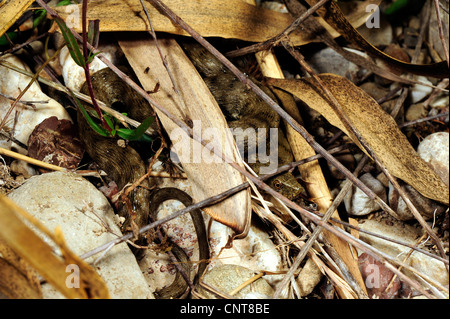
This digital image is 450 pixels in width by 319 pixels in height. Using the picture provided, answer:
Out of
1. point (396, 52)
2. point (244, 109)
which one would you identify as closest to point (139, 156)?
point (244, 109)

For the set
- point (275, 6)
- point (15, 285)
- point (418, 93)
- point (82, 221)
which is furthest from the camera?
point (275, 6)

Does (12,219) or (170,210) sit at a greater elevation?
(12,219)

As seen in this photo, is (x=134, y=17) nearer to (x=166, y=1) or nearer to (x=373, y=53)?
(x=166, y=1)

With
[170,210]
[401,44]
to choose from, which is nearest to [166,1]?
[170,210]

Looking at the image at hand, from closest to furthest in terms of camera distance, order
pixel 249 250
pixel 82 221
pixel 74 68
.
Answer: pixel 82 221 < pixel 249 250 < pixel 74 68

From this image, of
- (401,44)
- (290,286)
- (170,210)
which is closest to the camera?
(290,286)

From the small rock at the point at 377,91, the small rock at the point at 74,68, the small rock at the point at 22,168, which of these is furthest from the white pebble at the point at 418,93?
the small rock at the point at 22,168

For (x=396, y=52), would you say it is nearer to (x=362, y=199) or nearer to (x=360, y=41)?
(x=360, y=41)
